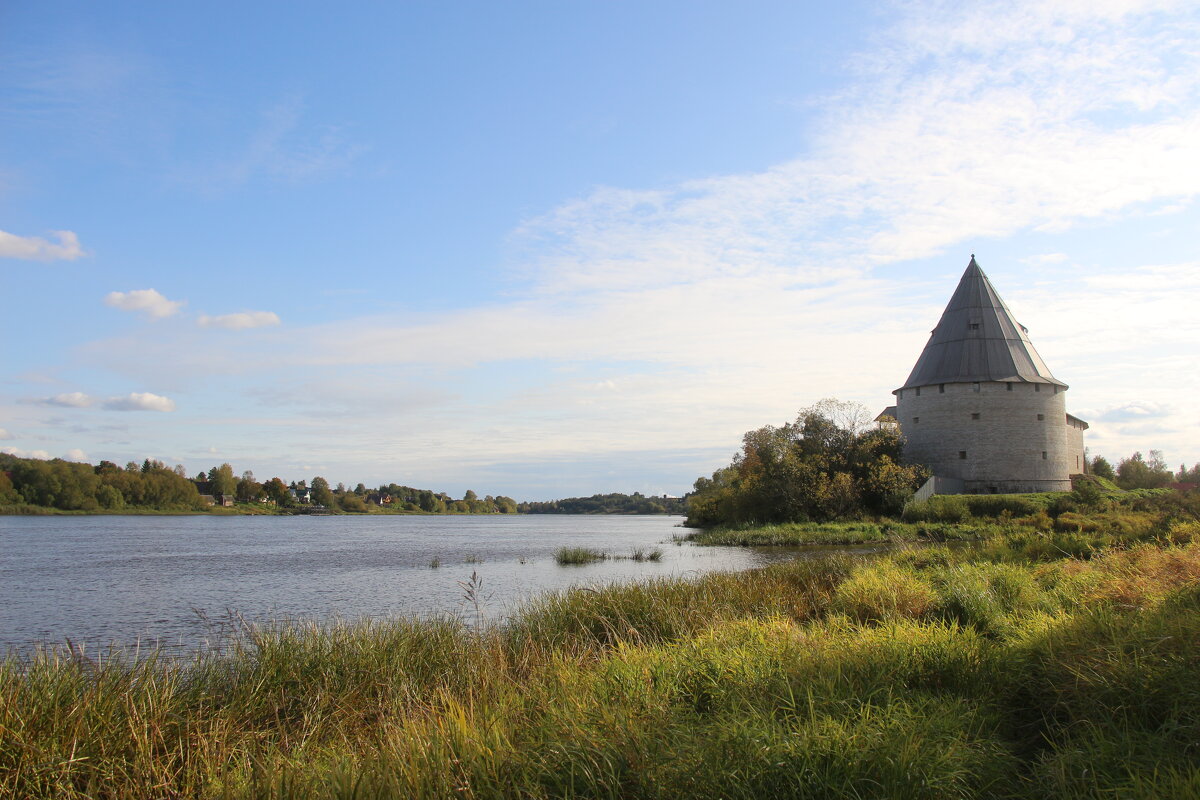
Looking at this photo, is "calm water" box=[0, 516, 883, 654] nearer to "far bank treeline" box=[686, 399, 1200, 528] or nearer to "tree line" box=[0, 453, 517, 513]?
"far bank treeline" box=[686, 399, 1200, 528]

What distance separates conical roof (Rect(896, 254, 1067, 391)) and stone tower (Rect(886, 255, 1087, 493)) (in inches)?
2.2

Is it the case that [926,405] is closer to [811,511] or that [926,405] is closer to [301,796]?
[811,511]

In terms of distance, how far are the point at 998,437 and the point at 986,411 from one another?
63.4 inches

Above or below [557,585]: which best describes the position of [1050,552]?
above

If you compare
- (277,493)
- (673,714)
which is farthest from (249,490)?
(673,714)

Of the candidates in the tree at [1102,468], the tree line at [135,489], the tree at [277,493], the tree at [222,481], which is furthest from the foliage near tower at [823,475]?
the tree at [277,493]

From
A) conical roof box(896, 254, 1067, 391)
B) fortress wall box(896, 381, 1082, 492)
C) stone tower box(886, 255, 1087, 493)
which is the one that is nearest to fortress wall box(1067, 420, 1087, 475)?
stone tower box(886, 255, 1087, 493)

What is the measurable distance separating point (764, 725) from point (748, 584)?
321 inches

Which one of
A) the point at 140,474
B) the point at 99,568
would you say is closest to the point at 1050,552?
the point at 99,568

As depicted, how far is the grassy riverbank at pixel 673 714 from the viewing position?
12.3 feet

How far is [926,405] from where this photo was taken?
45.9m

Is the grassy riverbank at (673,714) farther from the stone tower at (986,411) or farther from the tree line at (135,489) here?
the tree line at (135,489)

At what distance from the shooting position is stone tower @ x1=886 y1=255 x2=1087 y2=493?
43188 millimetres

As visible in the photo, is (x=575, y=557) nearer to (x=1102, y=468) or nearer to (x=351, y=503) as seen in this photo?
(x=1102, y=468)
